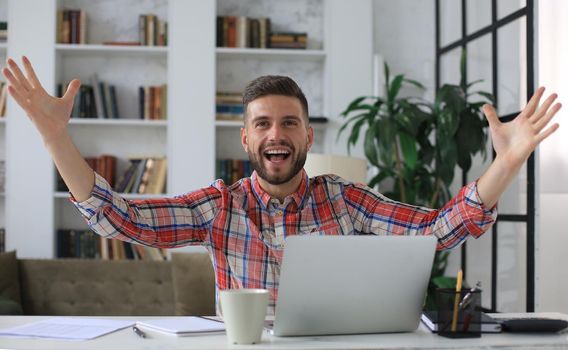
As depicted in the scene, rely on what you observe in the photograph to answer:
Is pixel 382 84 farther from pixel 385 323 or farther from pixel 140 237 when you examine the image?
pixel 385 323

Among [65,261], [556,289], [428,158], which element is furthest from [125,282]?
[556,289]

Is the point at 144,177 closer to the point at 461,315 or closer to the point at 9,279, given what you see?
the point at 9,279

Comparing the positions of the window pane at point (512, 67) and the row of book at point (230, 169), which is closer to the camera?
the window pane at point (512, 67)

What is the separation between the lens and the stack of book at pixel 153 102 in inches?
181

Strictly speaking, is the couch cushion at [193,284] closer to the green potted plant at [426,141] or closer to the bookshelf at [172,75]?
the bookshelf at [172,75]

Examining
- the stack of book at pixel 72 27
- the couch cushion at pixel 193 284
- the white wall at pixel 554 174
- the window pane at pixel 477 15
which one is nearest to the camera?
the white wall at pixel 554 174

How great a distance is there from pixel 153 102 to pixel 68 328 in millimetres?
3278

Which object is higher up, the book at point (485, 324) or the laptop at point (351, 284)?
the laptop at point (351, 284)

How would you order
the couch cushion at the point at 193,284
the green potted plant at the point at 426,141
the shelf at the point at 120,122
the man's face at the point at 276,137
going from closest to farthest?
1. the man's face at the point at 276,137
2. the green potted plant at the point at 426,141
3. the couch cushion at the point at 193,284
4. the shelf at the point at 120,122

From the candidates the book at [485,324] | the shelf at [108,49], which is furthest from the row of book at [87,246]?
the book at [485,324]

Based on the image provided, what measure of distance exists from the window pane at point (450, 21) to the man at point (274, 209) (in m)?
2.79

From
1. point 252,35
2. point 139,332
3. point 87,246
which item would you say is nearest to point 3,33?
point 87,246

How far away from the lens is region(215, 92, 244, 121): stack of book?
466 cm

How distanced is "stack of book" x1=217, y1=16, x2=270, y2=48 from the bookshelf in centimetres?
7
